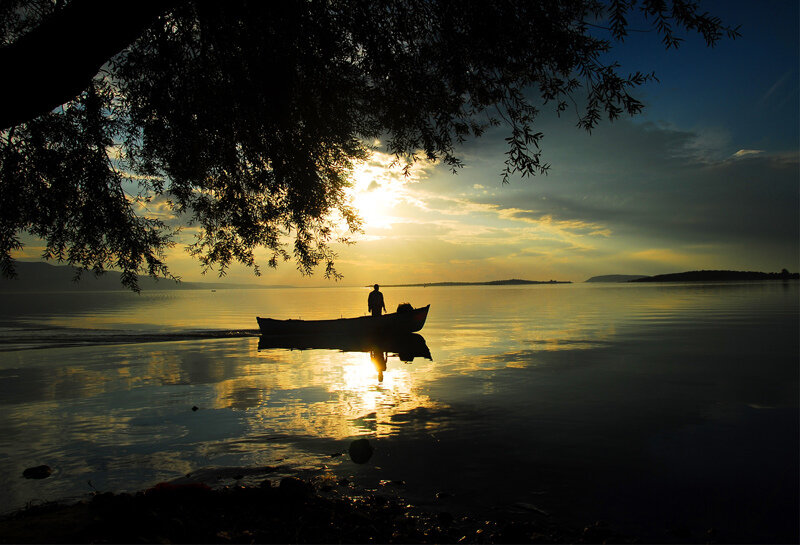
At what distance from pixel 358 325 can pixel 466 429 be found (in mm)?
20308

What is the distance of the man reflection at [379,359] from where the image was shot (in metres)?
18.3

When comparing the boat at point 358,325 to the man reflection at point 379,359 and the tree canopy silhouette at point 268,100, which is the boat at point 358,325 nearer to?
the man reflection at point 379,359

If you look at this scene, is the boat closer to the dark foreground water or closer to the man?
the man

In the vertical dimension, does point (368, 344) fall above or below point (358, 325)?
below

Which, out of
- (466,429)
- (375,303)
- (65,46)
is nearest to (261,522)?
(65,46)

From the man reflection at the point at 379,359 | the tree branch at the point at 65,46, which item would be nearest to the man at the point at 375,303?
the man reflection at the point at 379,359

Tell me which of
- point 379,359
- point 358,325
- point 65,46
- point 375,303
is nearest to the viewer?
point 65,46

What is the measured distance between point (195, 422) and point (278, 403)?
2.36 metres

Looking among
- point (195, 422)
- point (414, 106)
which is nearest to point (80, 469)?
point (195, 422)

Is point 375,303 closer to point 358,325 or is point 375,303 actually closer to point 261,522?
point 358,325

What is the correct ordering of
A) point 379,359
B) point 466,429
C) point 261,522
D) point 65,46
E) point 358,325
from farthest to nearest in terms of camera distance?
point 358,325, point 379,359, point 466,429, point 261,522, point 65,46

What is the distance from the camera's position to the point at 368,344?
27.8 meters

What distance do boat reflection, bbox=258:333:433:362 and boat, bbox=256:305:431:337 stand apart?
32 centimetres

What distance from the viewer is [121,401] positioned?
1357cm
